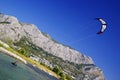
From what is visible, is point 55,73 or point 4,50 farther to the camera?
point 55,73

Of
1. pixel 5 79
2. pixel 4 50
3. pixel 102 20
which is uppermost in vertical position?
pixel 4 50

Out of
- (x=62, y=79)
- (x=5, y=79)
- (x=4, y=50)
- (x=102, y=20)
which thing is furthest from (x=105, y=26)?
(x=62, y=79)

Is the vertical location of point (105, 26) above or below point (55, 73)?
below

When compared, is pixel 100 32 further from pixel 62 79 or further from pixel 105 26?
pixel 62 79

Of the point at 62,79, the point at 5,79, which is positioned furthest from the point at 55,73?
the point at 5,79

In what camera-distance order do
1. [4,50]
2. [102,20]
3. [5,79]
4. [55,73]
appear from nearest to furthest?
[102,20] < [5,79] < [4,50] < [55,73]

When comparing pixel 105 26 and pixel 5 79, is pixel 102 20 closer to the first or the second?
pixel 105 26

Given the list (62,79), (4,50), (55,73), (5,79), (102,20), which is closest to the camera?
(102,20)

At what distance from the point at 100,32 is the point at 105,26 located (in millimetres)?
2672

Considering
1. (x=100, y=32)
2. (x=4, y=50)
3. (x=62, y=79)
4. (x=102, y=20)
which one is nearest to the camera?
(x=100, y=32)

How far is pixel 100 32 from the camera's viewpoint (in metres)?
41.7

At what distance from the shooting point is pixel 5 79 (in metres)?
49.3

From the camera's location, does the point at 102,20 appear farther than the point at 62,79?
No

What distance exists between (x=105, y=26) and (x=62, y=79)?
100320 millimetres
